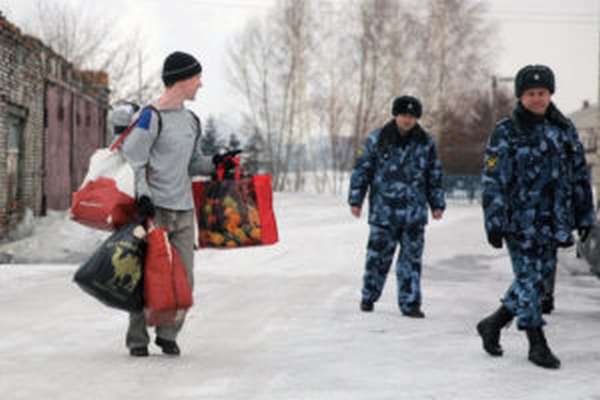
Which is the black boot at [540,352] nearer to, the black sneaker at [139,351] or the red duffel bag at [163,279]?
the red duffel bag at [163,279]

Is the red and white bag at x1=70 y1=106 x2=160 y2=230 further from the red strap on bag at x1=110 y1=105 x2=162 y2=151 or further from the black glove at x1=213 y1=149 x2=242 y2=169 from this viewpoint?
the black glove at x1=213 y1=149 x2=242 y2=169

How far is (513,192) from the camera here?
565 cm

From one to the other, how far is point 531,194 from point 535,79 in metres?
0.69

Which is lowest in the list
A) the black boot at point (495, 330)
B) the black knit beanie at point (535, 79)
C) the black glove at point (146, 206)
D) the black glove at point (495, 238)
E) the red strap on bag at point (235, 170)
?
the black boot at point (495, 330)

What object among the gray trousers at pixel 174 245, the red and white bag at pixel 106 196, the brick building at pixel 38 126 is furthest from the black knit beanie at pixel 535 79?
the brick building at pixel 38 126

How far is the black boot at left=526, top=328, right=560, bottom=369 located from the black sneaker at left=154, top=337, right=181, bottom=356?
2148mm

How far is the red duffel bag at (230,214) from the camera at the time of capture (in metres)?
5.96

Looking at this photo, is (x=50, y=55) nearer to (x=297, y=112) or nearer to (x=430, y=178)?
(x=430, y=178)

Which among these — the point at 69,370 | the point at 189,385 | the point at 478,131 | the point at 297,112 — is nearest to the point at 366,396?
the point at 189,385

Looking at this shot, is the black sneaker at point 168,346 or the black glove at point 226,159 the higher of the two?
the black glove at point 226,159

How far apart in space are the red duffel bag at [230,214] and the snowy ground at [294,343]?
0.72 metres

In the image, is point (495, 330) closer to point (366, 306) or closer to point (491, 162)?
point (491, 162)

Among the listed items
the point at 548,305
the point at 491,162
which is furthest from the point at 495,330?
Answer: the point at 548,305

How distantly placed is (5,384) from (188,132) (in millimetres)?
1815
